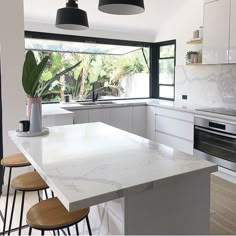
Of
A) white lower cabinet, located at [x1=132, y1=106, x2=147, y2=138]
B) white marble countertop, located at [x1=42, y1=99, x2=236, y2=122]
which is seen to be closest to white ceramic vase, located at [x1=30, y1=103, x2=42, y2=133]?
white marble countertop, located at [x1=42, y1=99, x2=236, y2=122]

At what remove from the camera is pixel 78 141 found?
2.06 m

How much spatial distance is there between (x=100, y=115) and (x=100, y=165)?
2980 millimetres

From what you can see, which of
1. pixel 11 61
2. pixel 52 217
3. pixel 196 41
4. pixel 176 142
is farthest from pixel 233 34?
pixel 52 217

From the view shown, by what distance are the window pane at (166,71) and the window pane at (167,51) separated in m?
0.10

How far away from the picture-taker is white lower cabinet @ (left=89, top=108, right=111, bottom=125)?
4.38 meters

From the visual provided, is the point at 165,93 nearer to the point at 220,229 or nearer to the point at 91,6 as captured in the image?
the point at 91,6

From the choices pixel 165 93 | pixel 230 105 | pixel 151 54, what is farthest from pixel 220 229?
pixel 151 54

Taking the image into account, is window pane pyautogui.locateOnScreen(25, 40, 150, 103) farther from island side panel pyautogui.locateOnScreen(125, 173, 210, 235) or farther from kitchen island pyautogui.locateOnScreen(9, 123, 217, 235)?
island side panel pyautogui.locateOnScreen(125, 173, 210, 235)

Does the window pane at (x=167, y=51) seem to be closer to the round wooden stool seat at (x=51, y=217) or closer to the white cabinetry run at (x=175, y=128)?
the white cabinetry run at (x=175, y=128)

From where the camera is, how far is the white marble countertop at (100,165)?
1.18 m

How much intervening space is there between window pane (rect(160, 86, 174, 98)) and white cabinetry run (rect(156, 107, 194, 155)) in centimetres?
82

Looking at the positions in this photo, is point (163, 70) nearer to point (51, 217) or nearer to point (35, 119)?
point (35, 119)

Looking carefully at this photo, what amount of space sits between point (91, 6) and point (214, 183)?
3155 millimetres

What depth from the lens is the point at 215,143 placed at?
3.54 meters
